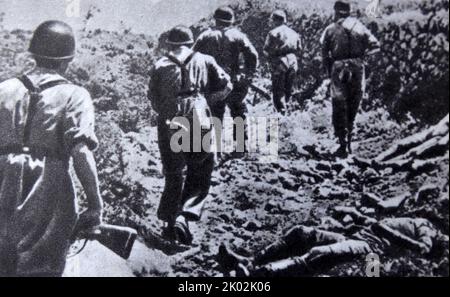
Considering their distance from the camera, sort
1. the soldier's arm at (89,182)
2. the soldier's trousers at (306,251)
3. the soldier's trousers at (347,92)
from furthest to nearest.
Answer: the soldier's trousers at (347,92) < the soldier's trousers at (306,251) < the soldier's arm at (89,182)

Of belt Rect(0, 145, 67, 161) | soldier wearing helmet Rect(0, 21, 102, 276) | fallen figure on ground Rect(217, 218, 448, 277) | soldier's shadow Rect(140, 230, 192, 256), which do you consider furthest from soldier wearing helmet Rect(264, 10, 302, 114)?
belt Rect(0, 145, 67, 161)

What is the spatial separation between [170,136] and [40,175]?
3.25 feet

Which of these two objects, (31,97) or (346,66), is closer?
(31,97)

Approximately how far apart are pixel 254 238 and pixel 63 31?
79.9 inches

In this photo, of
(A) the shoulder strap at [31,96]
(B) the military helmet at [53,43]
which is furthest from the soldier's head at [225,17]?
(A) the shoulder strap at [31,96]

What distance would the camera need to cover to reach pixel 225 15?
14.3ft

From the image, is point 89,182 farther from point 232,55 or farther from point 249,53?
point 249,53

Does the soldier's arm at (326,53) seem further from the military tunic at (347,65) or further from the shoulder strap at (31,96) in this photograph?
the shoulder strap at (31,96)

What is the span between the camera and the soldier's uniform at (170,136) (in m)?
4.20

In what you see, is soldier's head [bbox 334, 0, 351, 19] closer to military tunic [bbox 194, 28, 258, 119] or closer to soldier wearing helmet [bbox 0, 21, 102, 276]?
military tunic [bbox 194, 28, 258, 119]

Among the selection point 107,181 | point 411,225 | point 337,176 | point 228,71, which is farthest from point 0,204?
point 411,225

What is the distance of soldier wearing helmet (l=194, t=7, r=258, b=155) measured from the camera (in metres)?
4.30

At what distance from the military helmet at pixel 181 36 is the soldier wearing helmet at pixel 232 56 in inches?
2.9

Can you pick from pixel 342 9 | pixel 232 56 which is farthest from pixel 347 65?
pixel 232 56
